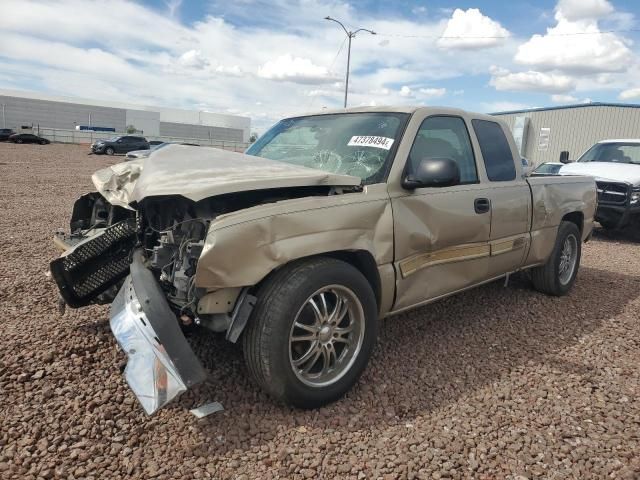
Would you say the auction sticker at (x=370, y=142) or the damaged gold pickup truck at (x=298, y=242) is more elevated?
the auction sticker at (x=370, y=142)

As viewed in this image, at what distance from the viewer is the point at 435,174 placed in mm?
3127

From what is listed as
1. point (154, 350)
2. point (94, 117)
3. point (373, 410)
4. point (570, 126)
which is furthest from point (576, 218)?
point (94, 117)

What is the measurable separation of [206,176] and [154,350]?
975 millimetres

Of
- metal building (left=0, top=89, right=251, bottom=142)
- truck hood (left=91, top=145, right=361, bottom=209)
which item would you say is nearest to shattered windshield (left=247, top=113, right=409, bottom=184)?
truck hood (left=91, top=145, right=361, bottom=209)

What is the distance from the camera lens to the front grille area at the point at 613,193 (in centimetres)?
874

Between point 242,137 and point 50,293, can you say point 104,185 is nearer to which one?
point 50,293

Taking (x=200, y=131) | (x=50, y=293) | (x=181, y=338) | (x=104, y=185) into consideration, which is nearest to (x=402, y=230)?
(x=181, y=338)

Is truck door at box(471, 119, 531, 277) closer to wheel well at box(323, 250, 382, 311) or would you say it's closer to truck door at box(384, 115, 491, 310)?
truck door at box(384, 115, 491, 310)

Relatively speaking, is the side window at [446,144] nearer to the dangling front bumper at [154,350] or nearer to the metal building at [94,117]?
the dangling front bumper at [154,350]

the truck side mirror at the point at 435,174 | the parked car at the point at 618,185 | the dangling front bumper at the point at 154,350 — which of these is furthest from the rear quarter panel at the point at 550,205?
the parked car at the point at 618,185

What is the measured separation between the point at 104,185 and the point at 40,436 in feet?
6.07

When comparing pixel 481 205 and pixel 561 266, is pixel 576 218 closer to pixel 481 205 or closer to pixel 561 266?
pixel 561 266

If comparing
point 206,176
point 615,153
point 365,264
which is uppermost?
point 615,153

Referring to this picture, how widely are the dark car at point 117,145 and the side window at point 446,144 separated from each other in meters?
35.7
